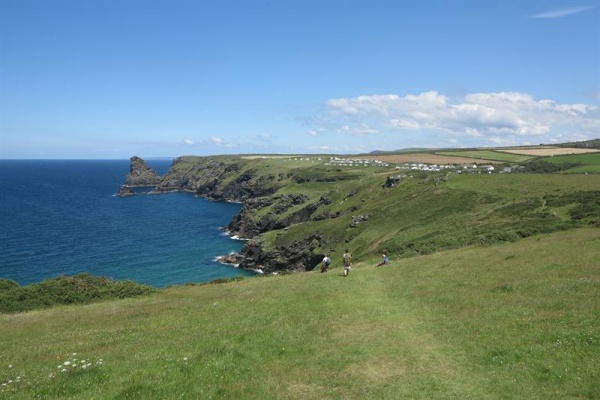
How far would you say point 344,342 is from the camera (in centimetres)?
1827

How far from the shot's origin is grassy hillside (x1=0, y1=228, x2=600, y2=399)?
45.0ft

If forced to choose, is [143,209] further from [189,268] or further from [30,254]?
[189,268]

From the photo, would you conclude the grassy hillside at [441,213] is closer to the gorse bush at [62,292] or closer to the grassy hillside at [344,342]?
the grassy hillside at [344,342]

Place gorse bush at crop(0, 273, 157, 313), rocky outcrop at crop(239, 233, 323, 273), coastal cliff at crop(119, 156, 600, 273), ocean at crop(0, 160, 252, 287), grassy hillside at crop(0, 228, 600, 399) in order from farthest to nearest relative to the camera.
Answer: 1. rocky outcrop at crop(239, 233, 323, 273)
2. ocean at crop(0, 160, 252, 287)
3. coastal cliff at crop(119, 156, 600, 273)
4. gorse bush at crop(0, 273, 157, 313)
5. grassy hillside at crop(0, 228, 600, 399)

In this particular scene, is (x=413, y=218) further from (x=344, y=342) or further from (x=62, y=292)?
(x=344, y=342)

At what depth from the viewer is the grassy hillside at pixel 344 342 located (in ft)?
45.0

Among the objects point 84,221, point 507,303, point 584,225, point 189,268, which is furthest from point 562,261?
point 84,221

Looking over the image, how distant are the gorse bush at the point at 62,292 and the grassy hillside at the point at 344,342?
3.93m

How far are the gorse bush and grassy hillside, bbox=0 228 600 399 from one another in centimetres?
393

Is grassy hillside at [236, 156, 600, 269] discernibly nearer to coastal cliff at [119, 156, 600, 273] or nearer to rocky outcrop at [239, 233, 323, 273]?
coastal cliff at [119, 156, 600, 273]

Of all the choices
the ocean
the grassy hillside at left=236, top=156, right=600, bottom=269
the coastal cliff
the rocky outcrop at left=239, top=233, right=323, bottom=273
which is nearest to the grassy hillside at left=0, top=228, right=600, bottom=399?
the grassy hillside at left=236, top=156, right=600, bottom=269

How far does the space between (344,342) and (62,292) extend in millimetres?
29836

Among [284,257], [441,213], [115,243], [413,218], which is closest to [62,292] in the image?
[413,218]

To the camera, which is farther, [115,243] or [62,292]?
[115,243]
